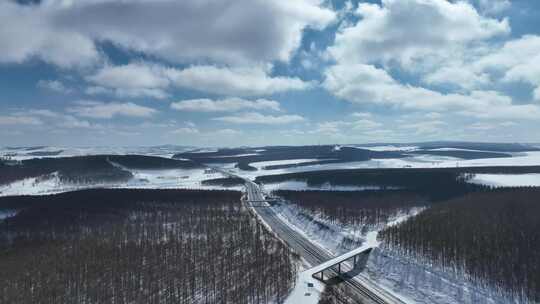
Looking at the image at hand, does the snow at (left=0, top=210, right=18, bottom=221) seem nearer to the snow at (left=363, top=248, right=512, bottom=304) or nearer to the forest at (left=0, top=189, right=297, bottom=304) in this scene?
the forest at (left=0, top=189, right=297, bottom=304)

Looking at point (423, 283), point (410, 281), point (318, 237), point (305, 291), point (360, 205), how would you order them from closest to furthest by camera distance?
point (305, 291), point (423, 283), point (410, 281), point (318, 237), point (360, 205)

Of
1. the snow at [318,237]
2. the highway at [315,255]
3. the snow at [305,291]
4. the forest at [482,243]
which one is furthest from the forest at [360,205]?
the snow at [305,291]

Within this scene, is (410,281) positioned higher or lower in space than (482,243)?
lower

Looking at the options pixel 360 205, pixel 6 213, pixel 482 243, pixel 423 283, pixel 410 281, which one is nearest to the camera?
pixel 423 283

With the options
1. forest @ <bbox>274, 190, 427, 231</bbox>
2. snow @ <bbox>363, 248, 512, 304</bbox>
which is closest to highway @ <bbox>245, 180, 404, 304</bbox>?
snow @ <bbox>363, 248, 512, 304</bbox>

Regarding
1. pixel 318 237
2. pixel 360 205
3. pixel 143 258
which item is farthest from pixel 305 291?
pixel 360 205

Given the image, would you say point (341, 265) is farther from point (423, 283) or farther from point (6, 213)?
point (6, 213)

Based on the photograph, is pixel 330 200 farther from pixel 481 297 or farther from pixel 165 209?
pixel 481 297
